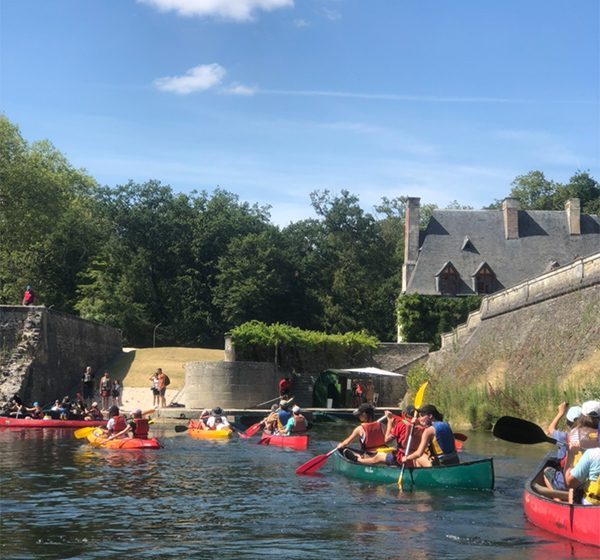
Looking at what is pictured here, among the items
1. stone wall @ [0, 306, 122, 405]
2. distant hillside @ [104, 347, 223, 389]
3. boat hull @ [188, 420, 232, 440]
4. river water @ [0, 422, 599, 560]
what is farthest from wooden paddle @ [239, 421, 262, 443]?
distant hillside @ [104, 347, 223, 389]

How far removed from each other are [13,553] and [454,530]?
5998 mm

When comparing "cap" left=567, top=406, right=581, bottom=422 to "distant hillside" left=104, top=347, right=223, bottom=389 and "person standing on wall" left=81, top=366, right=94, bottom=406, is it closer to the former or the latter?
"person standing on wall" left=81, top=366, right=94, bottom=406

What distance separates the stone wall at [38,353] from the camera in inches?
1501

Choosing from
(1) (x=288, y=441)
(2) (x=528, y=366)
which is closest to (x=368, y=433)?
(1) (x=288, y=441)

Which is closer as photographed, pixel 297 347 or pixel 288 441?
pixel 288 441

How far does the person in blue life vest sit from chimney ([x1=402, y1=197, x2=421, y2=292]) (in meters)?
42.2

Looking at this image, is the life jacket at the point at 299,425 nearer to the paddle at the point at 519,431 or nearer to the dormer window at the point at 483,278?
the paddle at the point at 519,431

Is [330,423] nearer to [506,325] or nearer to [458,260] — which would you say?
[506,325]

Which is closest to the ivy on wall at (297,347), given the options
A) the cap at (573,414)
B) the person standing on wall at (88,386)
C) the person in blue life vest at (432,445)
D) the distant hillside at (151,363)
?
the distant hillside at (151,363)

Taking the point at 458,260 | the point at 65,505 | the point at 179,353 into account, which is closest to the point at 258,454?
the point at 65,505

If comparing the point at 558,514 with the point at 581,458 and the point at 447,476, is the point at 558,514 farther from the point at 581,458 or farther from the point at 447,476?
the point at 447,476

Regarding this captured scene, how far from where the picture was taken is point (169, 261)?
231 ft

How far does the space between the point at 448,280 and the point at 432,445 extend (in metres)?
41.6

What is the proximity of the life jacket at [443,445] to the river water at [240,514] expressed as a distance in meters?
0.86
